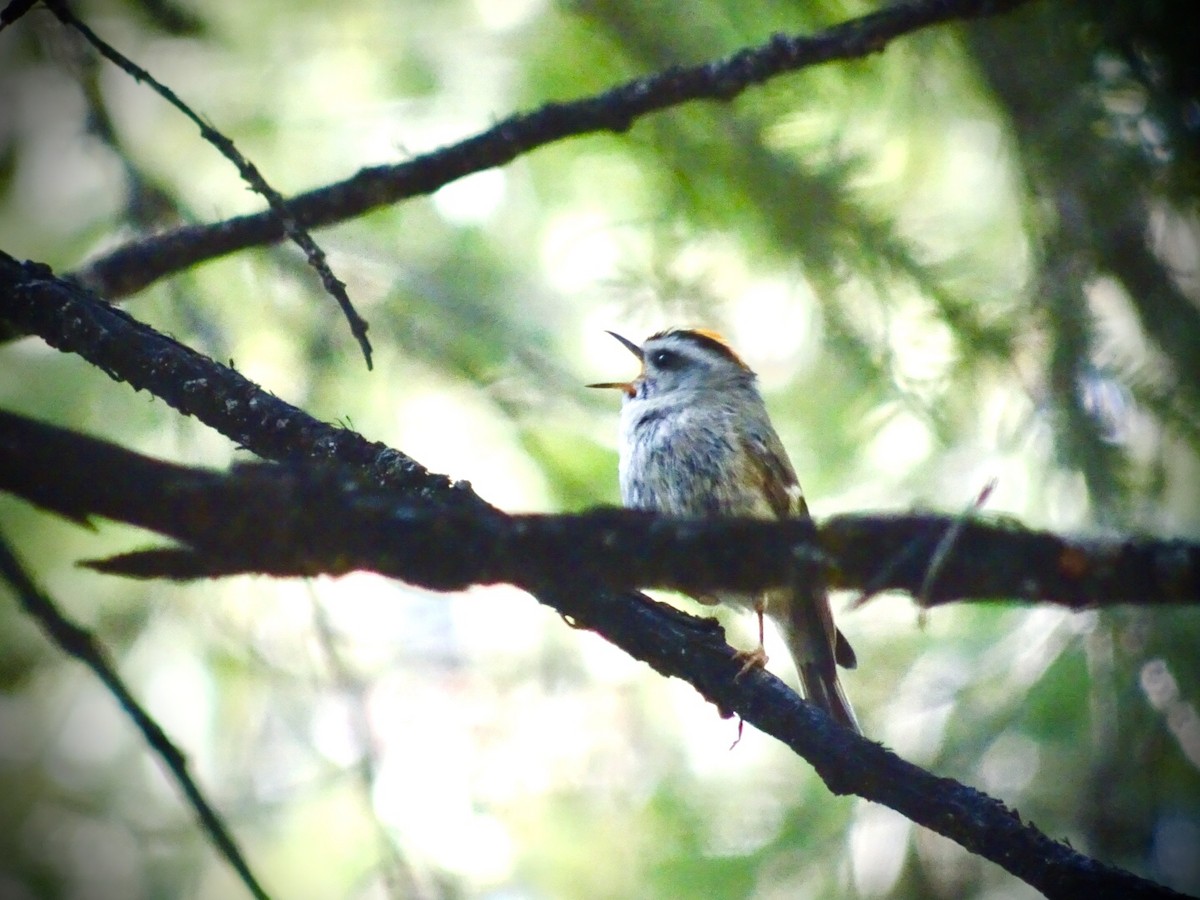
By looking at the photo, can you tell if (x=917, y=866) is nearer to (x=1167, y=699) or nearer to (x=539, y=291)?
(x=1167, y=699)

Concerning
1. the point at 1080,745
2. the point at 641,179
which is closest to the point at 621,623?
the point at 641,179

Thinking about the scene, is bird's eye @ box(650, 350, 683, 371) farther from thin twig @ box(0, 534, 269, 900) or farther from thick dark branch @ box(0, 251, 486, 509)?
thin twig @ box(0, 534, 269, 900)

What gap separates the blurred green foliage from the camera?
323 centimetres

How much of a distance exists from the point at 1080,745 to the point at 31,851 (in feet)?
11.2

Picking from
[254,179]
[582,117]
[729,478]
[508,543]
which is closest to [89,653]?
[508,543]

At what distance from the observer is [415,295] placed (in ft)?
11.7

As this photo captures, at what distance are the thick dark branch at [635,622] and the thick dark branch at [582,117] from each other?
0.51m

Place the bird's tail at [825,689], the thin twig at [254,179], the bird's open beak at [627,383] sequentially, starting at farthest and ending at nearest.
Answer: the bird's open beak at [627,383]
the bird's tail at [825,689]
the thin twig at [254,179]

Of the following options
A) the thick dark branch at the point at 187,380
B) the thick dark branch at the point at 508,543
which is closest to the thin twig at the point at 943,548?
the thick dark branch at the point at 508,543

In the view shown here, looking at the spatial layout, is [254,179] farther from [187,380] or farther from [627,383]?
[627,383]

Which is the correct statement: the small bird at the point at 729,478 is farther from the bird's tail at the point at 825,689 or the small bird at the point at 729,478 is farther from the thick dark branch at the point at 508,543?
the thick dark branch at the point at 508,543

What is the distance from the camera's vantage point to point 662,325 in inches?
154

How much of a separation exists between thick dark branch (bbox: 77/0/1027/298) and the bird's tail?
201 cm

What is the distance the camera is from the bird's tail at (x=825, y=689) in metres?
3.75
